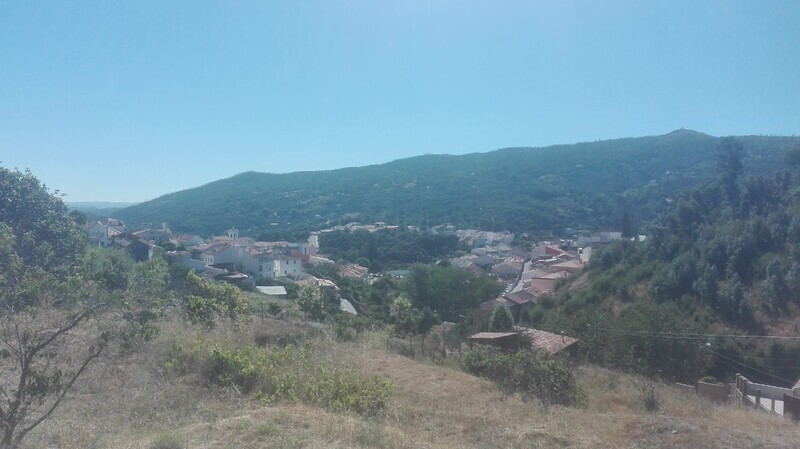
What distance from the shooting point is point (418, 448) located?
473 centimetres

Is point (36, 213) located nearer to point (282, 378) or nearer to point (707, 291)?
point (282, 378)

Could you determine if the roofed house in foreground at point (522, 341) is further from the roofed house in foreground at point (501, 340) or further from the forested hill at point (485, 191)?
the forested hill at point (485, 191)

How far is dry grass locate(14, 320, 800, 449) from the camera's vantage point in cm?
472

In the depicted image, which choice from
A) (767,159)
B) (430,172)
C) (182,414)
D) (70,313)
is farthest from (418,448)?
(430,172)

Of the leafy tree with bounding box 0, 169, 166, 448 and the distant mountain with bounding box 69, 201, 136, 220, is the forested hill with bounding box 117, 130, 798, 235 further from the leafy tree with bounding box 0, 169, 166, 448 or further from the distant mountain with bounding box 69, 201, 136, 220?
the leafy tree with bounding box 0, 169, 166, 448

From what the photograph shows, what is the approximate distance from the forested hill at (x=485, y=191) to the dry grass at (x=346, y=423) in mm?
59303

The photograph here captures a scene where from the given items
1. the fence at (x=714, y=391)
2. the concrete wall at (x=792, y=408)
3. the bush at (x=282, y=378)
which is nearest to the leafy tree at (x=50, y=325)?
the bush at (x=282, y=378)

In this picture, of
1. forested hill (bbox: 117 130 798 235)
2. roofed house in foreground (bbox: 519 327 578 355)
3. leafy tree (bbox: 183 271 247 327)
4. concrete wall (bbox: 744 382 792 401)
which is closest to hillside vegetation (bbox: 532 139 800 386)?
roofed house in foreground (bbox: 519 327 578 355)

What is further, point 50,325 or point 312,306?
point 312,306

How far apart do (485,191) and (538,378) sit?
88.3 meters

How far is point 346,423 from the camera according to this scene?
16.6ft

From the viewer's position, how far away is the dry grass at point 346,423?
15.5 ft

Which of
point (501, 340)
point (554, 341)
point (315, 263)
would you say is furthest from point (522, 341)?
point (315, 263)

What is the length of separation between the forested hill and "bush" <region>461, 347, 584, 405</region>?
2260 inches
